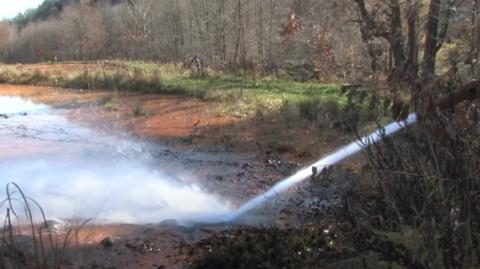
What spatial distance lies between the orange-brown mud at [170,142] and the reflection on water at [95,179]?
46cm

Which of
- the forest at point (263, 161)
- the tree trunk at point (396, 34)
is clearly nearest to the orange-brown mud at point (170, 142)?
the forest at point (263, 161)

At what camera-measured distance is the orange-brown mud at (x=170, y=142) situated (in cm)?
472

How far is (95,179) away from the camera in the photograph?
724cm

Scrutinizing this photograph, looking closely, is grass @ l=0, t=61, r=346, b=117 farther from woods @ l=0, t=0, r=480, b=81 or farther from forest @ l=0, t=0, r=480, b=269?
woods @ l=0, t=0, r=480, b=81

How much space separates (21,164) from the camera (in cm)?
812

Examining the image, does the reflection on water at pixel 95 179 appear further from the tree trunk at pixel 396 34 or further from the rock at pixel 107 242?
the tree trunk at pixel 396 34

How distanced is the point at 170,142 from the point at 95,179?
2.63 metres

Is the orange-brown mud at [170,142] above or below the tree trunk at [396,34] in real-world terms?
below

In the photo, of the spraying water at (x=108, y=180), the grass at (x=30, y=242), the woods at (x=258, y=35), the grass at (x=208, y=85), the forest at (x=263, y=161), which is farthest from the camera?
the grass at (x=208, y=85)

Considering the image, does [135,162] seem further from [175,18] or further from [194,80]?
[175,18]

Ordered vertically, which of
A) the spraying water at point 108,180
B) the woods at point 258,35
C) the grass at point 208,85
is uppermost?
the woods at point 258,35

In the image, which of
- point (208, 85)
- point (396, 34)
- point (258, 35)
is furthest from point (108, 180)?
point (258, 35)

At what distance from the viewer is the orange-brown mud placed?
15.5 ft

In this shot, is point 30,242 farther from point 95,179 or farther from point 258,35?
point 258,35
